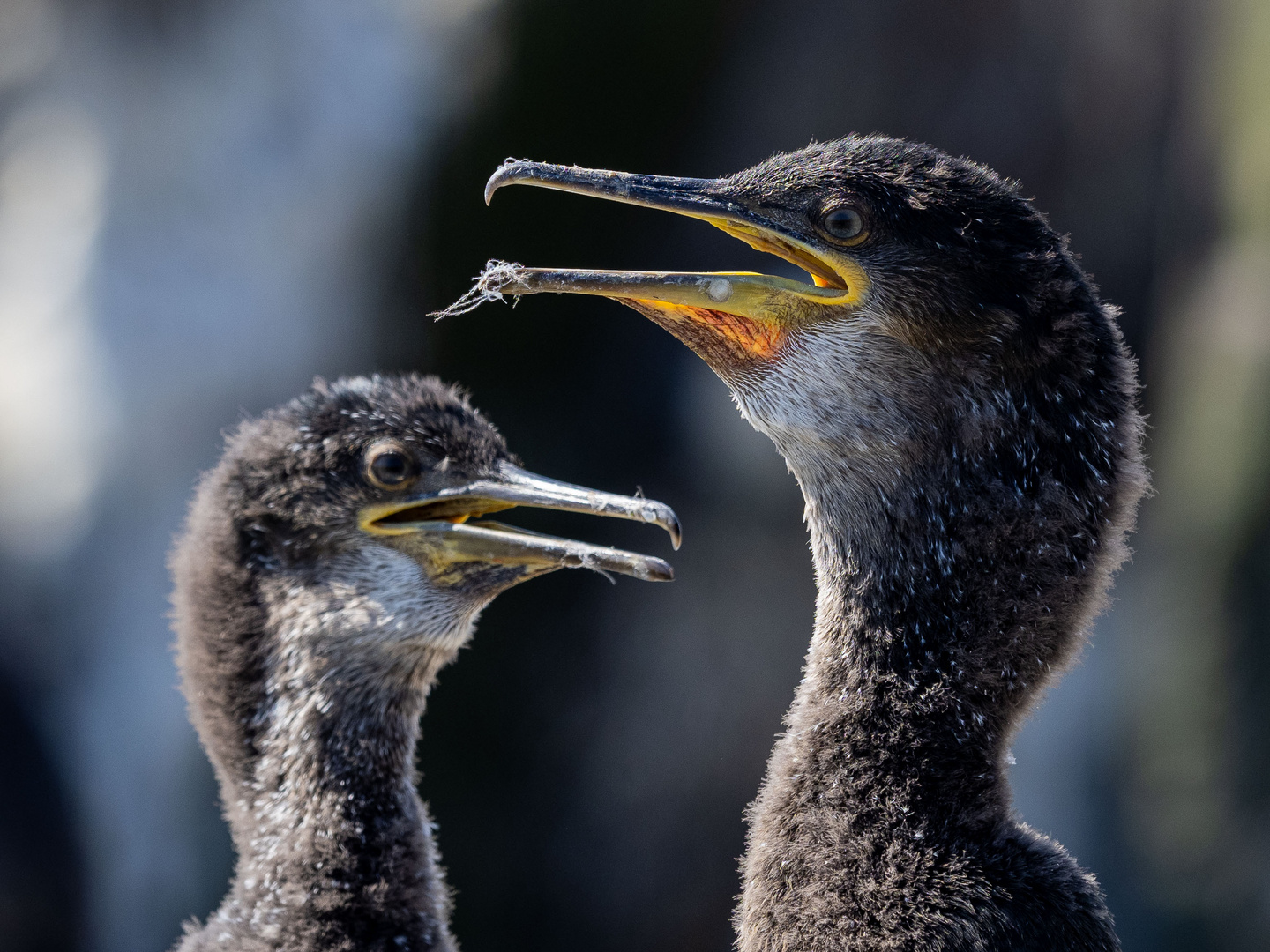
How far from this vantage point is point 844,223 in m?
2.30

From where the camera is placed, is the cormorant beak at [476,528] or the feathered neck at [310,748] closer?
the feathered neck at [310,748]

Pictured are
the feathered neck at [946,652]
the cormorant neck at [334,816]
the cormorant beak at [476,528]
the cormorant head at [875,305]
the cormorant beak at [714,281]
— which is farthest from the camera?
the cormorant beak at [476,528]

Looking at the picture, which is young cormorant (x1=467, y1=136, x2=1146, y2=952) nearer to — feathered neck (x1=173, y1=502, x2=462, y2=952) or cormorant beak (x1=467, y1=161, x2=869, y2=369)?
cormorant beak (x1=467, y1=161, x2=869, y2=369)

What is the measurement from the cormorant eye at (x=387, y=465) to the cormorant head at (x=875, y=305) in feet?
1.97

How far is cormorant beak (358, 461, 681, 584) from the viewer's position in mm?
2791

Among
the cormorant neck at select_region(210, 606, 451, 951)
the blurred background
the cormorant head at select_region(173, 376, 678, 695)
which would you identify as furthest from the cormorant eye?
the blurred background

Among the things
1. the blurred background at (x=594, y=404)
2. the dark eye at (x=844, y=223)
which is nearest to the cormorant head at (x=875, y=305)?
the dark eye at (x=844, y=223)

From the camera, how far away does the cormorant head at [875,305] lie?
219 cm

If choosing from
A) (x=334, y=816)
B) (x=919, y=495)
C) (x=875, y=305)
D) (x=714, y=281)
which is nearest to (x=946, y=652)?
(x=919, y=495)

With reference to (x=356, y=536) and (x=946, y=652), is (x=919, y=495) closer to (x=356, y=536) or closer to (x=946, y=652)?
(x=946, y=652)

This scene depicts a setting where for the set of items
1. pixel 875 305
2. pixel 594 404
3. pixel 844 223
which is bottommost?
pixel 875 305

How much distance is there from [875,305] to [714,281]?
0.93 ft

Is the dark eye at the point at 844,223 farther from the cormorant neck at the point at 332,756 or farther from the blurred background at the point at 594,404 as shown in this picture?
the blurred background at the point at 594,404

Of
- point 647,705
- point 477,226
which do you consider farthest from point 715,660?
point 477,226
